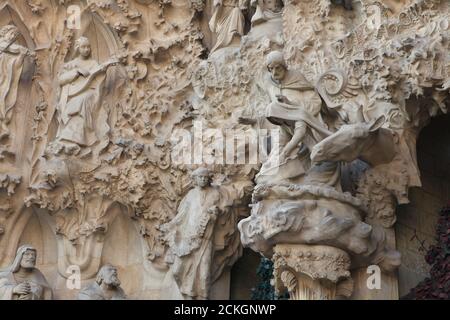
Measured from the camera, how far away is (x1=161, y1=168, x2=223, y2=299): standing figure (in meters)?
11.4

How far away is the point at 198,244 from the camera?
1135 centimetres

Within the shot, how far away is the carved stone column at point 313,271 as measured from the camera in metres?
9.72

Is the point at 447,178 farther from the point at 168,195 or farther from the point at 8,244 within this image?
the point at 8,244

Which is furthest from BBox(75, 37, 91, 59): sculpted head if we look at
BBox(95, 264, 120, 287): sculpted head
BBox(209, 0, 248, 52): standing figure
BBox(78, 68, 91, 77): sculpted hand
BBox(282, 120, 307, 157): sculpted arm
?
BBox(282, 120, 307, 157): sculpted arm

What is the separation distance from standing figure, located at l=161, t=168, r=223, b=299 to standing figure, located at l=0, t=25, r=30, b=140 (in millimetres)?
2267

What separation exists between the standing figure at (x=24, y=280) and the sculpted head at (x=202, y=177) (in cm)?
167

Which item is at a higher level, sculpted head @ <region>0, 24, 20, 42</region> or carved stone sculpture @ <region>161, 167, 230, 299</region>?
sculpted head @ <region>0, 24, 20, 42</region>

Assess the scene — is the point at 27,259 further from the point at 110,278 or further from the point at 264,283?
the point at 264,283

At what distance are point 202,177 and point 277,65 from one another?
1.76 m

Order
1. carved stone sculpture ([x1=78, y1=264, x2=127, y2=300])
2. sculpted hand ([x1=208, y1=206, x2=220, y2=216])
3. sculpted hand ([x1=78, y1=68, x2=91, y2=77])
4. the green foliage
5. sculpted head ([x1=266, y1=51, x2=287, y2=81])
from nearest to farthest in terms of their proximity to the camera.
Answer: sculpted head ([x1=266, y1=51, x2=287, y2=81])
the green foliage
sculpted hand ([x1=208, y1=206, x2=220, y2=216])
carved stone sculpture ([x1=78, y1=264, x2=127, y2=300])
sculpted hand ([x1=78, y1=68, x2=91, y2=77])

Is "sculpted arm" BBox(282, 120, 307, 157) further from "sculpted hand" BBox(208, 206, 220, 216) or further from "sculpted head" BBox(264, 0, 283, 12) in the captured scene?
"sculpted head" BBox(264, 0, 283, 12)

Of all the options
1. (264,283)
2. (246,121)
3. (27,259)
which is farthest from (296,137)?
(27,259)

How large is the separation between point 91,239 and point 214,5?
2.56 metres

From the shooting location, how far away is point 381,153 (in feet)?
32.8
